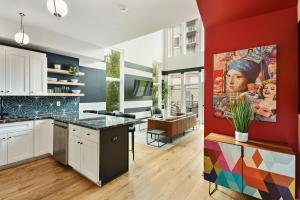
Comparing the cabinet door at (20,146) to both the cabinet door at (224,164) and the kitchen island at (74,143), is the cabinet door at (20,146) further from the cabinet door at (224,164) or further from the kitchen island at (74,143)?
the cabinet door at (224,164)

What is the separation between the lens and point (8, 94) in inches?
122

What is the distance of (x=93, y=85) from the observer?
5094 millimetres

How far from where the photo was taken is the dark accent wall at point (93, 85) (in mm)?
4863

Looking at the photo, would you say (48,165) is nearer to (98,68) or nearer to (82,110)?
(82,110)

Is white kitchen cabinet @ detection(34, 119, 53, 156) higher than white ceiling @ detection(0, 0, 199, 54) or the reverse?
the reverse

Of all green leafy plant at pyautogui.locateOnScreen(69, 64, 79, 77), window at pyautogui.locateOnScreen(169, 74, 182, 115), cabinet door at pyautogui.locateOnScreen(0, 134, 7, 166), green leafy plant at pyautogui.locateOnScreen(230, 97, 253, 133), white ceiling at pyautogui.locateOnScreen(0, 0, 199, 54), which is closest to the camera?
green leafy plant at pyautogui.locateOnScreen(230, 97, 253, 133)

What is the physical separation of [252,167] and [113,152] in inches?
77.8

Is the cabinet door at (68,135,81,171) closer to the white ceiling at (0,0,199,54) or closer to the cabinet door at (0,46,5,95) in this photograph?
the cabinet door at (0,46,5,95)

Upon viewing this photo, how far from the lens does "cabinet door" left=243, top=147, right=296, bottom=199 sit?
1668mm

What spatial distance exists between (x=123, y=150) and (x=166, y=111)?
6.57 m

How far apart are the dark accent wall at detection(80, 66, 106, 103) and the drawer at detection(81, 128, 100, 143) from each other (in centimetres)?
246

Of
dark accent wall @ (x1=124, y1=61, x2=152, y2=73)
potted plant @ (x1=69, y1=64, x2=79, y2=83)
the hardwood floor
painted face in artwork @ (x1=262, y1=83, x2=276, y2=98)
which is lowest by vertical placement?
the hardwood floor

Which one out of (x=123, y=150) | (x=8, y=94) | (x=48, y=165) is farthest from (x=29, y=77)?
(x=123, y=150)

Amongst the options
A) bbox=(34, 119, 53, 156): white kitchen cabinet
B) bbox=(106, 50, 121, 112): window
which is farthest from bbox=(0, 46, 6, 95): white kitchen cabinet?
bbox=(106, 50, 121, 112): window
